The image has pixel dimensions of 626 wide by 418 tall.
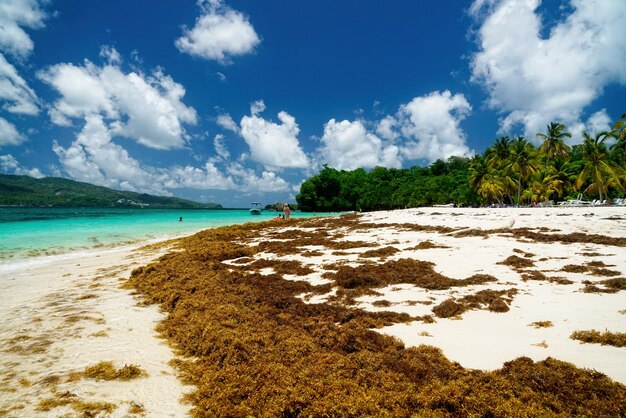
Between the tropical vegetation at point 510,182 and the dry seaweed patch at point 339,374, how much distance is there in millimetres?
45945

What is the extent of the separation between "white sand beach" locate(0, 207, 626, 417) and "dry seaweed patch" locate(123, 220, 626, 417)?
40 cm

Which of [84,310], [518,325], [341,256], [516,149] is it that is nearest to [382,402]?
[518,325]

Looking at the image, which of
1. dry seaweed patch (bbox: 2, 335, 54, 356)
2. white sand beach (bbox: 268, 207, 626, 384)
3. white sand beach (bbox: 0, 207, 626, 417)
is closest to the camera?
white sand beach (bbox: 0, 207, 626, 417)

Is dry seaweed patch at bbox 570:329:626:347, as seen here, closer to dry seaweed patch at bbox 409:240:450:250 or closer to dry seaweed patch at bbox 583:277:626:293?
dry seaweed patch at bbox 583:277:626:293

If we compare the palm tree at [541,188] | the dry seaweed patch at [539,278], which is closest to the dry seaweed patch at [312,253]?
the dry seaweed patch at [539,278]

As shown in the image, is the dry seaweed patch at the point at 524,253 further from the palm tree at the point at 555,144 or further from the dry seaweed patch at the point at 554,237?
the palm tree at the point at 555,144

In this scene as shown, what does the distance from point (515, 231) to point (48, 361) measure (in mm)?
16469

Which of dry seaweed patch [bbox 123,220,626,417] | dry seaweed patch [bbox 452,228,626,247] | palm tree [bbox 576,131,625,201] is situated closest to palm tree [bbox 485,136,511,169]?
palm tree [bbox 576,131,625,201]

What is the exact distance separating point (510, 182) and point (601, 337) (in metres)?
61.4

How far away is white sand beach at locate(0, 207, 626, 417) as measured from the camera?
3853 millimetres

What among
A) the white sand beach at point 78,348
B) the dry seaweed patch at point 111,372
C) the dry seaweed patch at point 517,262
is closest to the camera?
the white sand beach at point 78,348

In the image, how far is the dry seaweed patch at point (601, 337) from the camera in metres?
4.27

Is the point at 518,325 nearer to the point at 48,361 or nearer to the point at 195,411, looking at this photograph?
the point at 195,411

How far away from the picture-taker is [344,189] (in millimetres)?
105438
